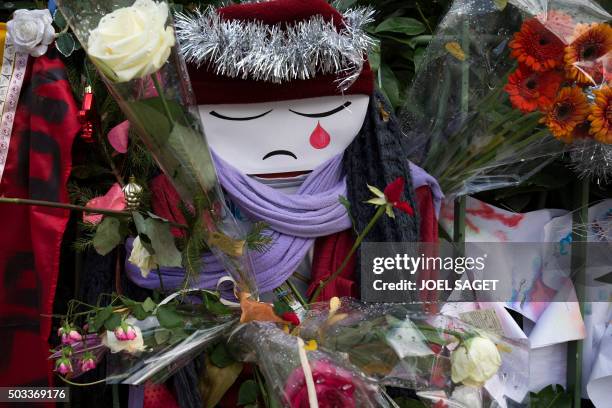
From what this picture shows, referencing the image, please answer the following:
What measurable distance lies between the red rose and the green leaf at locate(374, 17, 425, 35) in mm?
930

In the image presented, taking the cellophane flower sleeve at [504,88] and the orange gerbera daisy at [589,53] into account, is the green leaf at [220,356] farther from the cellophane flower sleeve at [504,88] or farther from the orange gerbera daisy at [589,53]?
the orange gerbera daisy at [589,53]

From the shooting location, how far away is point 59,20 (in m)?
1.53

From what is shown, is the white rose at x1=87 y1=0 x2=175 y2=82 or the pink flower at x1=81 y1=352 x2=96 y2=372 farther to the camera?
the pink flower at x1=81 y1=352 x2=96 y2=372

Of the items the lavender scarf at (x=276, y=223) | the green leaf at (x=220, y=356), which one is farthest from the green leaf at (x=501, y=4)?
the green leaf at (x=220, y=356)

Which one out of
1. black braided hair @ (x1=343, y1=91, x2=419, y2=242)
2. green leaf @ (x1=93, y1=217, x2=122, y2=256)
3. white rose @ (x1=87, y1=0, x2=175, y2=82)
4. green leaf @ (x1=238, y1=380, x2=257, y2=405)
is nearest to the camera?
white rose @ (x1=87, y1=0, x2=175, y2=82)

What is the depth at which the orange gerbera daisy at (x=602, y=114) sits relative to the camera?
1.37 meters

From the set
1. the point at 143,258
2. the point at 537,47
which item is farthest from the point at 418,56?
the point at 143,258

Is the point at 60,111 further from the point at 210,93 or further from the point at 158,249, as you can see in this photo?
the point at 158,249

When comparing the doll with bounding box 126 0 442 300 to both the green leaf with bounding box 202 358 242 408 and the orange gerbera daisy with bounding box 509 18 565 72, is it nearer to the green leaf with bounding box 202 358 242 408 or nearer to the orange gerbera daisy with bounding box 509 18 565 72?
the green leaf with bounding box 202 358 242 408

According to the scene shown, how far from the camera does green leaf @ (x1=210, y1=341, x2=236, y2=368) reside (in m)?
1.34

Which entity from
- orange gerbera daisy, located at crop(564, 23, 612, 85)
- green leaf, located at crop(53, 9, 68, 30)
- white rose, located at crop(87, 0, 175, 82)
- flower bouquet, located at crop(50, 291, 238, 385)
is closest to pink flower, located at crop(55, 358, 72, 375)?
flower bouquet, located at crop(50, 291, 238, 385)

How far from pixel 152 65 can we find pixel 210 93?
396mm

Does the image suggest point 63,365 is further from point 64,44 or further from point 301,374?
point 64,44

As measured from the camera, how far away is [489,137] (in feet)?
5.02
